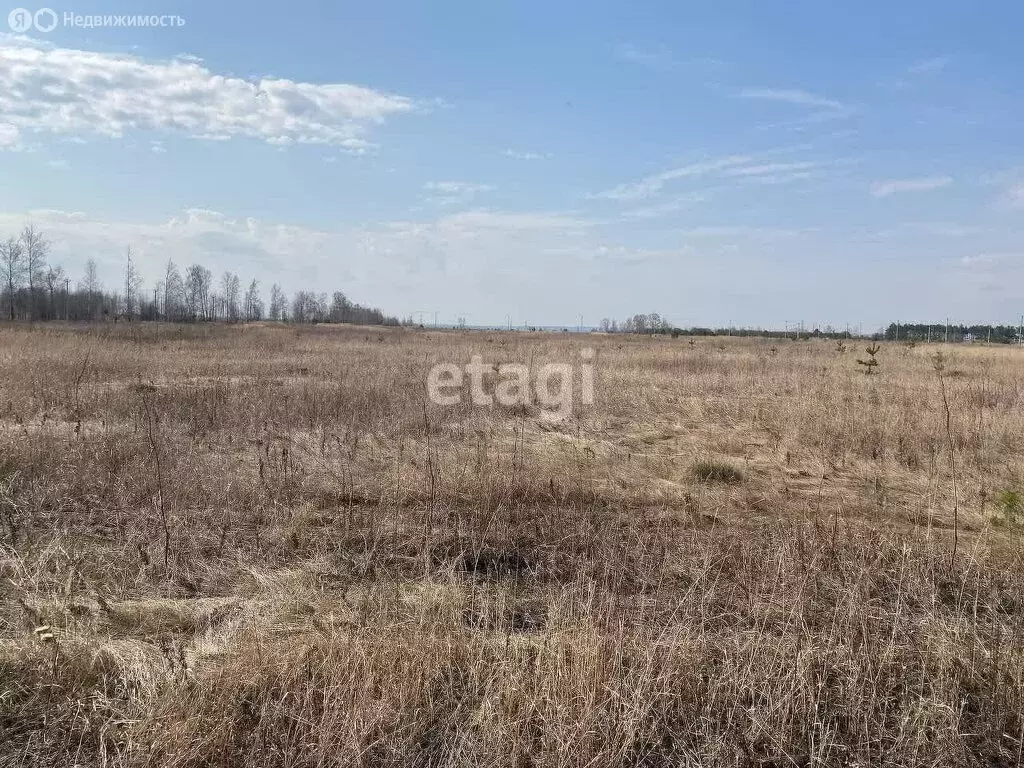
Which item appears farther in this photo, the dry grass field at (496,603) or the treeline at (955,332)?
the treeline at (955,332)

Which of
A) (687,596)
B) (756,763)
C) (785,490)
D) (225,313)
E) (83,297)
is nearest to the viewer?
(756,763)

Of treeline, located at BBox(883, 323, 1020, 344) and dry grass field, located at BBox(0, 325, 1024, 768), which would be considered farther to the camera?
treeline, located at BBox(883, 323, 1020, 344)

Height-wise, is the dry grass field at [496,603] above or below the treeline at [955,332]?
below

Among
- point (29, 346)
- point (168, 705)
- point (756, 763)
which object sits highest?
point (29, 346)

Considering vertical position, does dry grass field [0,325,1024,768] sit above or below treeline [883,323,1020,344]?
below

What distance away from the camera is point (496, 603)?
3424 mm

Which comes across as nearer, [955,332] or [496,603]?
[496,603]

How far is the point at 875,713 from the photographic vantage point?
8.48ft

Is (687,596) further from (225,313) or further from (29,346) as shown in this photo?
(225,313)

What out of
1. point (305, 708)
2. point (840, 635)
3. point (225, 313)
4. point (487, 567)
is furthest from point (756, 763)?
point (225, 313)

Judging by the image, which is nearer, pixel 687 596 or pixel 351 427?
pixel 687 596

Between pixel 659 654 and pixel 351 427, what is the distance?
6435 millimetres

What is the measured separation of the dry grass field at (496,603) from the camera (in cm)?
239

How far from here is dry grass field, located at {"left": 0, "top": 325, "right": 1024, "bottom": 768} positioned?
239 centimetres
